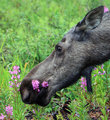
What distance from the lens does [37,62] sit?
227 inches

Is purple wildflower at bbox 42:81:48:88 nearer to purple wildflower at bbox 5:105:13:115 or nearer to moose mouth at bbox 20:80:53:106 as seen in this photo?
moose mouth at bbox 20:80:53:106

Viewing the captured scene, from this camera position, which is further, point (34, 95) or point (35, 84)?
point (34, 95)

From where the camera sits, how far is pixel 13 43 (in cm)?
620

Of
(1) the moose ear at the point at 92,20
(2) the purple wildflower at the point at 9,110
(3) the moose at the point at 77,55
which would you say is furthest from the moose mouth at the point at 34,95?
(1) the moose ear at the point at 92,20

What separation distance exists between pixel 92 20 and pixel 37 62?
2.01 meters

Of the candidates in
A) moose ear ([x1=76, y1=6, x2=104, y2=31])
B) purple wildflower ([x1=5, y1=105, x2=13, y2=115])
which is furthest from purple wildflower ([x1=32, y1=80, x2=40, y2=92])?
moose ear ([x1=76, y1=6, x2=104, y2=31])

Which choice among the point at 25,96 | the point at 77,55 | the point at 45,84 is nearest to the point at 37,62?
the point at 77,55

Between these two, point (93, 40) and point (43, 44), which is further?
point (43, 44)

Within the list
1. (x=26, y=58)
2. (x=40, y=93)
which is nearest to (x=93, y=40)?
(x=40, y=93)

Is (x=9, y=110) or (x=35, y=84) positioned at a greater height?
(x=35, y=84)

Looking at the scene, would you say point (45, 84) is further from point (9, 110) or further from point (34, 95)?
point (9, 110)

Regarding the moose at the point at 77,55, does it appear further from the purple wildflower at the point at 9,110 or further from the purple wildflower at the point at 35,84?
the purple wildflower at the point at 9,110

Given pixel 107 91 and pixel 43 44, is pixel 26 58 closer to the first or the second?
pixel 43 44

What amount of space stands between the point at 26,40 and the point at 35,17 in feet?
3.20
